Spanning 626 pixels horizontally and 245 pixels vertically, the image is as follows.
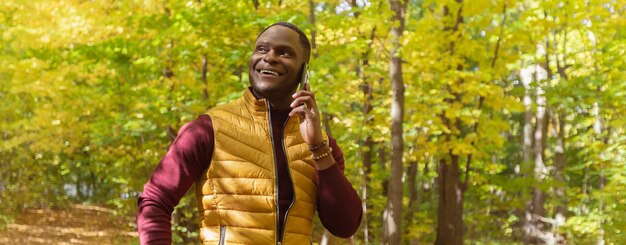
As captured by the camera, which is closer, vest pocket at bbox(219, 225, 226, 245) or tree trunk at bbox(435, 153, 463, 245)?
vest pocket at bbox(219, 225, 226, 245)

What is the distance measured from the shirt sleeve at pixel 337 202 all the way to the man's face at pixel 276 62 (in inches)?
11.6

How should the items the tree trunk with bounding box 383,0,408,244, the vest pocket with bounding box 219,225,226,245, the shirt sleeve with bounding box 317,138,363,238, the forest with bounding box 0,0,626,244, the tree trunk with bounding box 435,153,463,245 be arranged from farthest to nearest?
the tree trunk with bounding box 435,153,463,245 → the tree trunk with bounding box 383,0,408,244 → the forest with bounding box 0,0,626,244 → the shirt sleeve with bounding box 317,138,363,238 → the vest pocket with bounding box 219,225,226,245

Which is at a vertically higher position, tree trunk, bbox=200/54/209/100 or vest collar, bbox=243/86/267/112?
tree trunk, bbox=200/54/209/100

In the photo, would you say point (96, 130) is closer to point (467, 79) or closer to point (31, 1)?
point (31, 1)

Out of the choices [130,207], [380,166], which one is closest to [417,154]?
[380,166]

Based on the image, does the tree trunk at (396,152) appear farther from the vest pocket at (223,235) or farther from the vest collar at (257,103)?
the vest pocket at (223,235)

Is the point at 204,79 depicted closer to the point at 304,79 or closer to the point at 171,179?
the point at 304,79

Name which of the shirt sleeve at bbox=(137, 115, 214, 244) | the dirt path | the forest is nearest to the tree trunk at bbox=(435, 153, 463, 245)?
the forest

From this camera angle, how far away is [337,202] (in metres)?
2.02

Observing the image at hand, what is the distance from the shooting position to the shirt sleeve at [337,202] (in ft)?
6.44

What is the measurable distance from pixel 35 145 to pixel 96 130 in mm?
5804

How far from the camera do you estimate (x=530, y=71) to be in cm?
2219

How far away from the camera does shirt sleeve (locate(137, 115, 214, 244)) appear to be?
5.67 ft

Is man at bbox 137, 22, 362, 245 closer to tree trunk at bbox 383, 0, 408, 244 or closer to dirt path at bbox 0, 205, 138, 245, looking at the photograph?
tree trunk at bbox 383, 0, 408, 244
